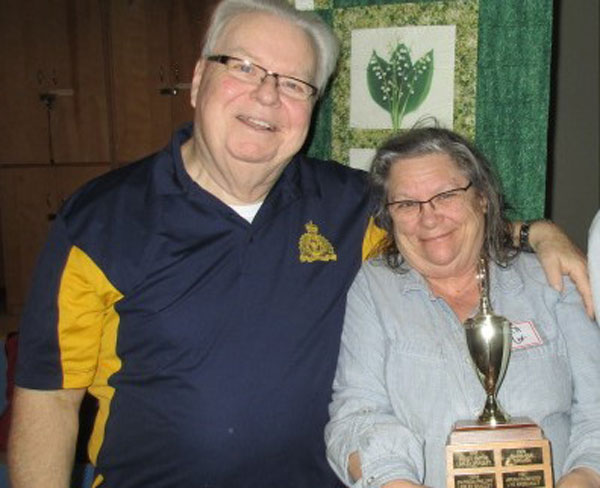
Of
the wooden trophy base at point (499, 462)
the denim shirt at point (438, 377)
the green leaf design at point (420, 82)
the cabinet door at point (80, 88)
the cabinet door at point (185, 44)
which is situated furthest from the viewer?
the cabinet door at point (80, 88)

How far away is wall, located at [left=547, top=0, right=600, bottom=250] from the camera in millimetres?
3637

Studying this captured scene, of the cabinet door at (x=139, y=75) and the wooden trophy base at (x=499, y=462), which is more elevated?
the cabinet door at (x=139, y=75)

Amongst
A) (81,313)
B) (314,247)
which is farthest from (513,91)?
(81,313)

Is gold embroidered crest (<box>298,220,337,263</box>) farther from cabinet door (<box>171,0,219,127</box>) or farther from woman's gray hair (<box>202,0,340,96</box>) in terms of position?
cabinet door (<box>171,0,219,127</box>)

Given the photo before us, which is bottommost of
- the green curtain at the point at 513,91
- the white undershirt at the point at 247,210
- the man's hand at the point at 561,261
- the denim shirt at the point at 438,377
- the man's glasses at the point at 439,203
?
the denim shirt at the point at 438,377

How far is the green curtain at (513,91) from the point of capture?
5.65 ft

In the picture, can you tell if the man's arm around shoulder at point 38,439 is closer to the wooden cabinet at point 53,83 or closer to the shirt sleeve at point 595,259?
the shirt sleeve at point 595,259

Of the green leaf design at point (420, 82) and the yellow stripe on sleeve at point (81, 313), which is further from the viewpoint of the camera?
the green leaf design at point (420, 82)

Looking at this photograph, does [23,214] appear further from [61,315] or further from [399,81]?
[399,81]

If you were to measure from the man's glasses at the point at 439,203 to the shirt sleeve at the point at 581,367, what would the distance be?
32 cm

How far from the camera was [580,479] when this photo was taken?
4.16 ft

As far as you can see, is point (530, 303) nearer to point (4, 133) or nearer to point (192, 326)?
point (192, 326)

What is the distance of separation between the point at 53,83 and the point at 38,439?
8.94ft

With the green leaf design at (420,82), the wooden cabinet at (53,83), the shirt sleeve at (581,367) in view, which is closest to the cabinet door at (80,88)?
the wooden cabinet at (53,83)
